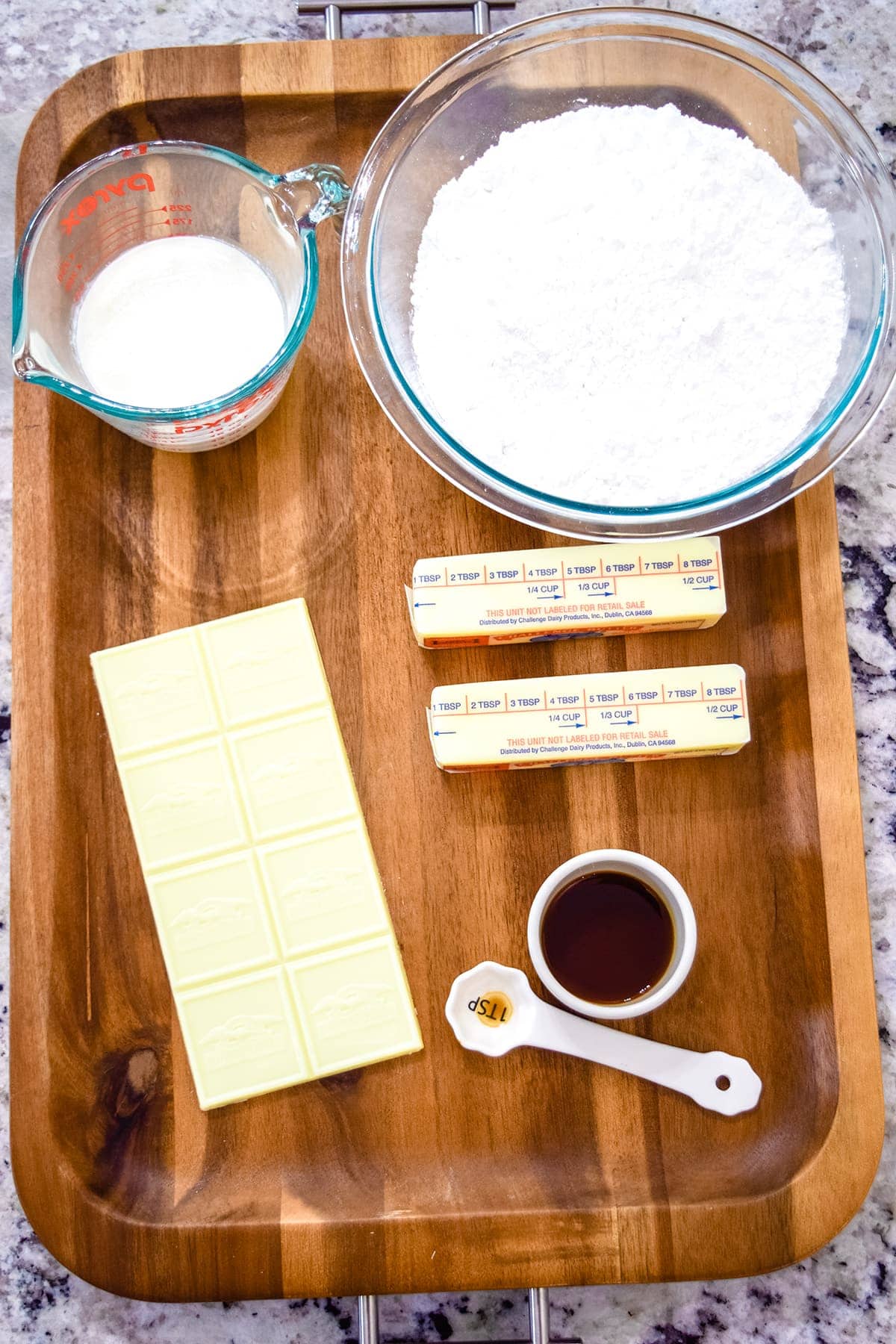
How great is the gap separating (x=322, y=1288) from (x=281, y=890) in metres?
0.33

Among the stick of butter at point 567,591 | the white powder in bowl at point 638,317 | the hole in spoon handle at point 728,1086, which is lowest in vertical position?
the hole in spoon handle at point 728,1086

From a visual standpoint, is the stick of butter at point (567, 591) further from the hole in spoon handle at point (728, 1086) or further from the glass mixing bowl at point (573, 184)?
the hole in spoon handle at point (728, 1086)

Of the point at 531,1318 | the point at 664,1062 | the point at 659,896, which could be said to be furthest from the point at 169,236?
the point at 531,1318

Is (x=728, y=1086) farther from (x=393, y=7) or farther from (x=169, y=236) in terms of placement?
(x=393, y=7)

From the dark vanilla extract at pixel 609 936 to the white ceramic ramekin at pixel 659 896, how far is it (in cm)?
1

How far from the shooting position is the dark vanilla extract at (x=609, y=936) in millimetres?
882

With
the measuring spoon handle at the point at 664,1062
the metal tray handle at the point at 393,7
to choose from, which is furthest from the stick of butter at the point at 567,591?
the metal tray handle at the point at 393,7

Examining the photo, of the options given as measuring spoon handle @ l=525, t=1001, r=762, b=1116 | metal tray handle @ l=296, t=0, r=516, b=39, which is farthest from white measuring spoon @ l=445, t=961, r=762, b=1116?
metal tray handle @ l=296, t=0, r=516, b=39

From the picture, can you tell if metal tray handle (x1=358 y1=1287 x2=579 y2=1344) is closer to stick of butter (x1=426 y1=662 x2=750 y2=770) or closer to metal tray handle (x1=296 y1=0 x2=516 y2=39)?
stick of butter (x1=426 y1=662 x2=750 y2=770)

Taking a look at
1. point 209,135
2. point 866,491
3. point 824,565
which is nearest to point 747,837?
point 824,565

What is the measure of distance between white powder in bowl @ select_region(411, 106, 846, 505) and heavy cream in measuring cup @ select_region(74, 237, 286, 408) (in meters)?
0.17

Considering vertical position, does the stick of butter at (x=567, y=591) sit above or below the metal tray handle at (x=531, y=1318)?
above

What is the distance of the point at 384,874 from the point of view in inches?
36.1

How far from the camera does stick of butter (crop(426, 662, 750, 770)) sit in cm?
89
